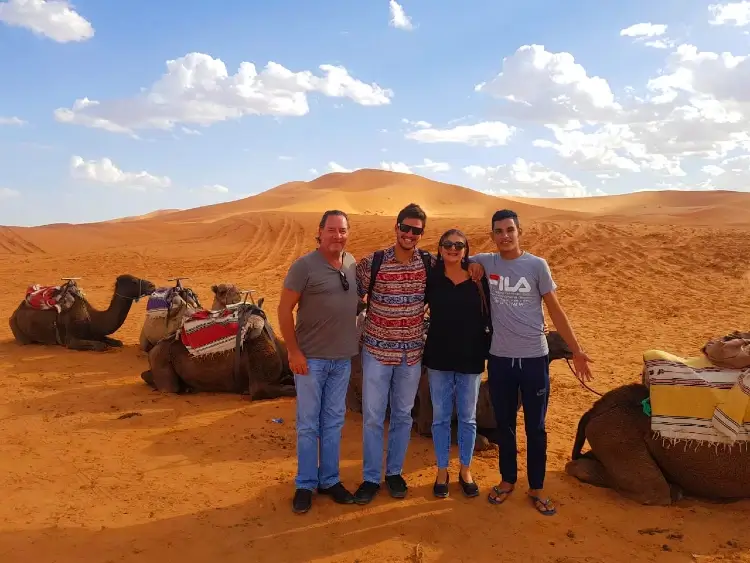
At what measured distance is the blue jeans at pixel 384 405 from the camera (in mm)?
4656

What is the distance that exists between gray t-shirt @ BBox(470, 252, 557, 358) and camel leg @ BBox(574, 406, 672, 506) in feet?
3.69

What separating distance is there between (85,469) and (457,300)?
3.84 m

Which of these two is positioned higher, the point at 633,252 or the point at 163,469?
the point at 633,252

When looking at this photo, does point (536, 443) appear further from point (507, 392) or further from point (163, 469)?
point (163, 469)

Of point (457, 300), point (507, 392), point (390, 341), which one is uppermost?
point (457, 300)

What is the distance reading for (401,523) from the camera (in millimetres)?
4570

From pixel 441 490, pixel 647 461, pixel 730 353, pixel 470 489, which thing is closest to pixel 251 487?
pixel 441 490

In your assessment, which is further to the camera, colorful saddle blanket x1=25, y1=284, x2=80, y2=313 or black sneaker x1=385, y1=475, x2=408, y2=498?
colorful saddle blanket x1=25, y1=284, x2=80, y2=313

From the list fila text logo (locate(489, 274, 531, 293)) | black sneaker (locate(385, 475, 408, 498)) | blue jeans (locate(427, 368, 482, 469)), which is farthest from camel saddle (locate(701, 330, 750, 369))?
black sneaker (locate(385, 475, 408, 498))

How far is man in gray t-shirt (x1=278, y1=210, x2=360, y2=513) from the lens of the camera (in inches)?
175

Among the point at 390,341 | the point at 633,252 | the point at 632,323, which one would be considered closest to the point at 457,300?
the point at 390,341

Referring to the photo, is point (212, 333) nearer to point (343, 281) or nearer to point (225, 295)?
point (225, 295)

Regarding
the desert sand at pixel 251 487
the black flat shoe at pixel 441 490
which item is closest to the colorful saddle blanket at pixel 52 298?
the desert sand at pixel 251 487

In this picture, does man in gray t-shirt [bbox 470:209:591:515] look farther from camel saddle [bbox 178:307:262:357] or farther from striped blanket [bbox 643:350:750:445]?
camel saddle [bbox 178:307:262:357]
